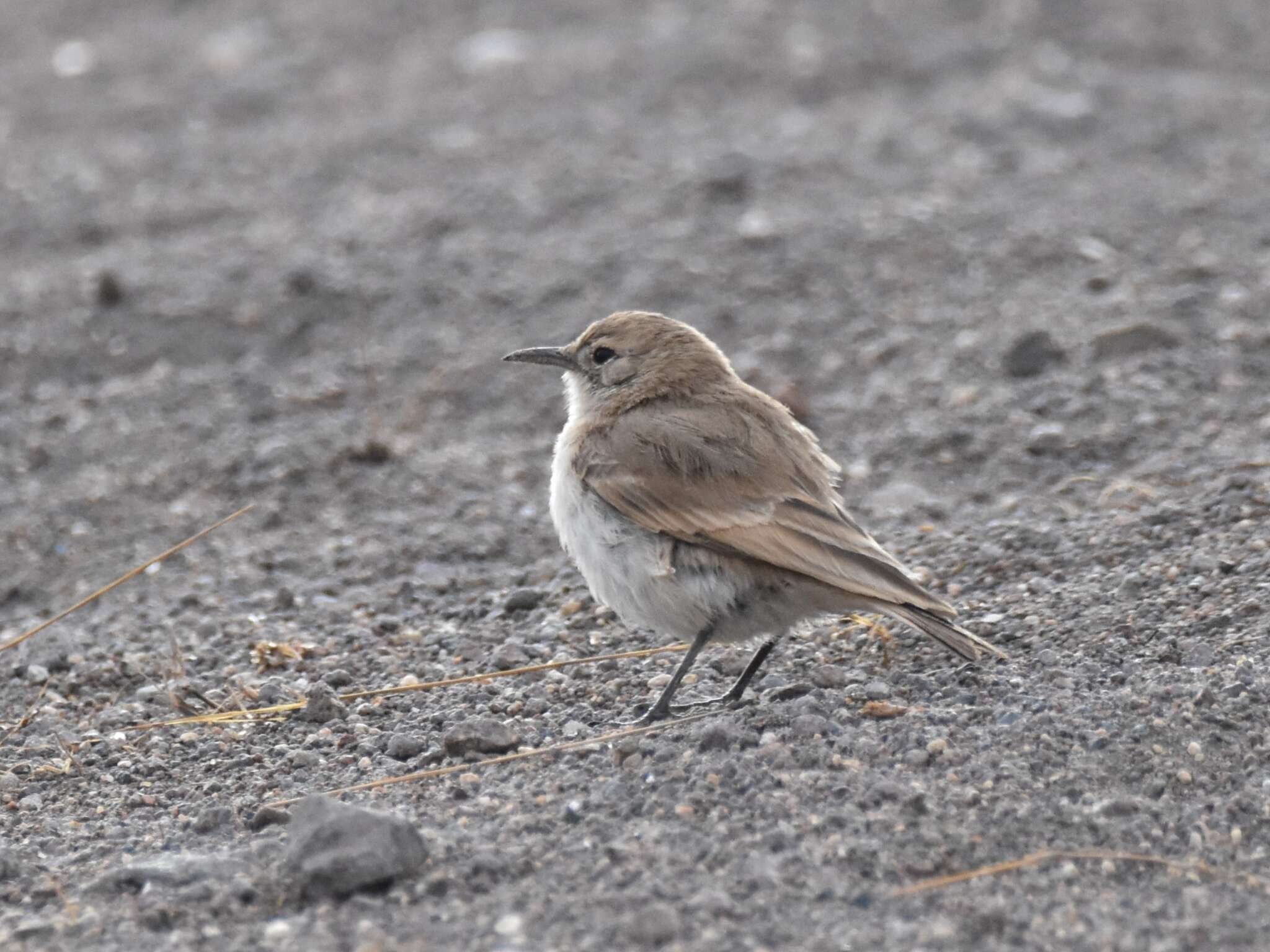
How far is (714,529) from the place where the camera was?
552cm

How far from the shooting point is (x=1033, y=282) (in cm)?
982

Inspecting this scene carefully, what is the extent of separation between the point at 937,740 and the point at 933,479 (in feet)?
10.1

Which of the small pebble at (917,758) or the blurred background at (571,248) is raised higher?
the small pebble at (917,758)

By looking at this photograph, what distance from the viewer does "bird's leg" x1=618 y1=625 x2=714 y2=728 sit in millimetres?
5566

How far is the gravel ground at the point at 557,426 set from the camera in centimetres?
444

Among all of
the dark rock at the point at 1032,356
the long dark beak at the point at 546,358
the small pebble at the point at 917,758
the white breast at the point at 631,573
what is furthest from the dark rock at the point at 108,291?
the small pebble at the point at 917,758

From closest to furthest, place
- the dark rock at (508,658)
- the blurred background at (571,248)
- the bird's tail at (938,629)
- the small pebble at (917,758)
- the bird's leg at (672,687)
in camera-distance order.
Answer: the small pebble at (917,758)
the bird's tail at (938,629)
the bird's leg at (672,687)
the dark rock at (508,658)
the blurred background at (571,248)

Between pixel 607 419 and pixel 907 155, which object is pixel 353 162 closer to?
pixel 907 155

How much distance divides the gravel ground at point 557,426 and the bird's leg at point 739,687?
19 centimetres

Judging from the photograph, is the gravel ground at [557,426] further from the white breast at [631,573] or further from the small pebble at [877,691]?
the white breast at [631,573]

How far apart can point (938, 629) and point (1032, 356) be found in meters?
3.67

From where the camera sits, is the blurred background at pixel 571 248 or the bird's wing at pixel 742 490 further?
the blurred background at pixel 571 248

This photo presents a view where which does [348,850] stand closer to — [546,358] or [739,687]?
[739,687]

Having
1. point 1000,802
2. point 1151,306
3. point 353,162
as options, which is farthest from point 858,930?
point 353,162
